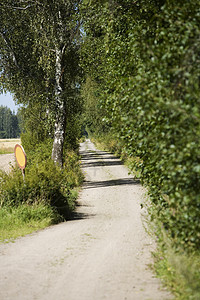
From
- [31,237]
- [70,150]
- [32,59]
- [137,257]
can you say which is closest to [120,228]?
[31,237]

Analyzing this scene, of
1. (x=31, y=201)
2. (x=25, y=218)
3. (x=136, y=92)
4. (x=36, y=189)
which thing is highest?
(x=136, y=92)

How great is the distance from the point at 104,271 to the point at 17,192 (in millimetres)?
5459

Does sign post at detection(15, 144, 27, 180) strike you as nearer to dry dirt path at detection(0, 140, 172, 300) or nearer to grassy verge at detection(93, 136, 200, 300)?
dry dirt path at detection(0, 140, 172, 300)

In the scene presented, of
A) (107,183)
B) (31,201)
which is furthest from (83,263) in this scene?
(107,183)

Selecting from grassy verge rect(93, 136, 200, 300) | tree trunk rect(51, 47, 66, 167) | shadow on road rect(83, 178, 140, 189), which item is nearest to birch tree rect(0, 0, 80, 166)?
tree trunk rect(51, 47, 66, 167)

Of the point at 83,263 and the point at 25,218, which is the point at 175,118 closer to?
the point at 83,263

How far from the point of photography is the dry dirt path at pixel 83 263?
515cm

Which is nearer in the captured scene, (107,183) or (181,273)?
(181,273)

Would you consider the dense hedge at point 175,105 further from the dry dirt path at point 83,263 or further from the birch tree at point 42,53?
the birch tree at point 42,53

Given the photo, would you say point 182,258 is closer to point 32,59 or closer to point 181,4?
point 181,4

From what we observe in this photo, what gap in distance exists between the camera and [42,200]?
1087 cm

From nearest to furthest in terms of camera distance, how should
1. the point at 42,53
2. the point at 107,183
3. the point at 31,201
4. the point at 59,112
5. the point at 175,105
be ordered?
1. the point at 175,105
2. the point at 31,201
3. the point at 42,53
4. the point at 59,112
5. the point at 107,183

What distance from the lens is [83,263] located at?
21.3 feet

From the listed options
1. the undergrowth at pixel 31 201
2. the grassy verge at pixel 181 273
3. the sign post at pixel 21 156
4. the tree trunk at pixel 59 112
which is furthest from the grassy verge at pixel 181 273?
the tree trunk at pixel 59 112
